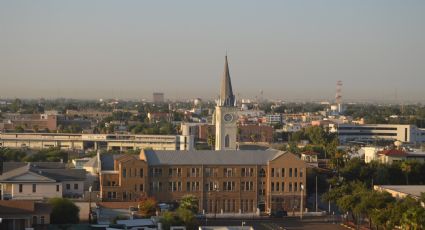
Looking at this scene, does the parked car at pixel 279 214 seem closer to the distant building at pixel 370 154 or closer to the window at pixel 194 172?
the window at pixel 194 172

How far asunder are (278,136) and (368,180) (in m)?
78.7

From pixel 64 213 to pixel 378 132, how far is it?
364 feet

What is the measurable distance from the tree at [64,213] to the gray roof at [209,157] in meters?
13.2

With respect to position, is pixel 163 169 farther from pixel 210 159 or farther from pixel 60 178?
pixel 60 178

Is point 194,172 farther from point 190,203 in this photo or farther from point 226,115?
point 226,115

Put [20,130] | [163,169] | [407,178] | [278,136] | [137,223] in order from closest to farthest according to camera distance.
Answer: [137,223] → [163,169] → [407,178] → [20,130] → [278,136]

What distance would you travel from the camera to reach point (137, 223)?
4850cm

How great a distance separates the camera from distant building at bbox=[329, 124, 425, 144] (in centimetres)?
14824

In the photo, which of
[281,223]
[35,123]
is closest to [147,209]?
[281,223]

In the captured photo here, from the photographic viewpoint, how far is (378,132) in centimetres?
15500

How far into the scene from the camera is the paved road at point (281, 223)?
58525mm

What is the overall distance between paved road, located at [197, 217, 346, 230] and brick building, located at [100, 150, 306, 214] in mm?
4089

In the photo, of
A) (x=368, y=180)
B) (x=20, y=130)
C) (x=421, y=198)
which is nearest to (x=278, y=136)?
(x=20, y=130)

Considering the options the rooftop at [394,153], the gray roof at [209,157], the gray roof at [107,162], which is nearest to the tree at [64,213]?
the gray roof at [107,162]
